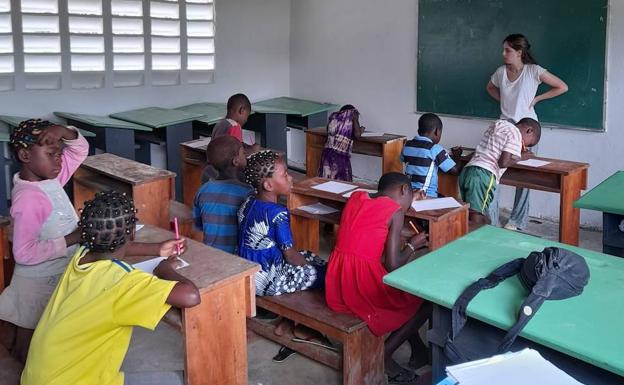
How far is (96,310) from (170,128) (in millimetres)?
4128

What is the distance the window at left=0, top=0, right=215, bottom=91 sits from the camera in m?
5.45

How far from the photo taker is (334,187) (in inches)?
141

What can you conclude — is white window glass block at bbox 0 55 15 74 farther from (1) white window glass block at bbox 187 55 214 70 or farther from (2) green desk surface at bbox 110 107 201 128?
(1) white window glass block at bbox 187 55 214 70

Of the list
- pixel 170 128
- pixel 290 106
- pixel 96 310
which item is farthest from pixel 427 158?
pixel 290 106

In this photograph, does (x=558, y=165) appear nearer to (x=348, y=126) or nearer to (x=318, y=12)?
(x=348, y=126)

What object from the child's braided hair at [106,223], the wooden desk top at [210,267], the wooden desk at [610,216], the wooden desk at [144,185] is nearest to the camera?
the child's braided hair at [106,223]

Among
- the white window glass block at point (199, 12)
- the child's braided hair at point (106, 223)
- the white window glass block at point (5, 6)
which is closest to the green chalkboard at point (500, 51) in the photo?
the white window glass block at point (199, 12)

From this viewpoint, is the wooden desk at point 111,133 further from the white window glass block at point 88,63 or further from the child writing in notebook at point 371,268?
the child writing in notebook at point 371,268

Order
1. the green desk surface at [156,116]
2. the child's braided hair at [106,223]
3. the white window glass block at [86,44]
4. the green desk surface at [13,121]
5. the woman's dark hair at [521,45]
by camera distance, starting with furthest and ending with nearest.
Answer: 1. the white window glass block at [86,44]
2. the green desk surface at [156,116]
3. the green desk surface at [13,121]
4. the woman's dark hair at [521,45]
5. the child's braided hair at [106,223]

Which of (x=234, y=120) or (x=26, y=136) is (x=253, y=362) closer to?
(x=26, y=136)

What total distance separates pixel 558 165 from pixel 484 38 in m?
1.86

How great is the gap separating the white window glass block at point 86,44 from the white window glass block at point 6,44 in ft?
1.58

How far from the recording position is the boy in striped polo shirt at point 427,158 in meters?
3.85

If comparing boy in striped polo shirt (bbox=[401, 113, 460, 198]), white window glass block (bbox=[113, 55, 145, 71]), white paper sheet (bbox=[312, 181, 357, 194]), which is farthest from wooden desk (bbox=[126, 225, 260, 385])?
white window glass block (bbox=[113, 55, 145, 71])
